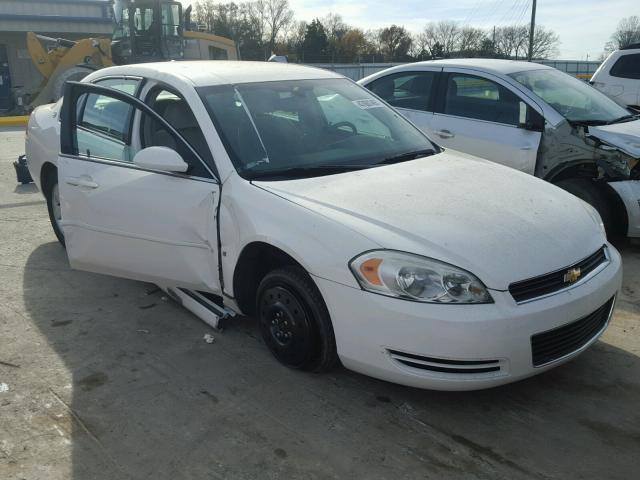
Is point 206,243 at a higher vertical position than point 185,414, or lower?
higher

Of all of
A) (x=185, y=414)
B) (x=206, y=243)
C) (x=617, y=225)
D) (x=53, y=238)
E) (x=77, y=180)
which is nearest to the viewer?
(x=185, y=414)

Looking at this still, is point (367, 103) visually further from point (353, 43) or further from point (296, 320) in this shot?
point (353, 43)

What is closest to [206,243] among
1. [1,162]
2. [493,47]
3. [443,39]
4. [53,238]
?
[53,238]

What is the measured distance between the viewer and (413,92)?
662 cm

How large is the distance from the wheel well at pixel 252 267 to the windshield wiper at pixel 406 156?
36.0 inches

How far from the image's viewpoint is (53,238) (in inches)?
236

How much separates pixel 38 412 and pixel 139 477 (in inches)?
32.6

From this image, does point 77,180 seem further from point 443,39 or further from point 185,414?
point 443,39

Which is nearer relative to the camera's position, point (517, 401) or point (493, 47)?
point (517, 401)

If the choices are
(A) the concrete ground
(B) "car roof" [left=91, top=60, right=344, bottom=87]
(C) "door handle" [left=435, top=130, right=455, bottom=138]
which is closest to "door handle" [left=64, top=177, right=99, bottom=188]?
(B) "car roof" [left=91, top=60, right=344, bottom=87]

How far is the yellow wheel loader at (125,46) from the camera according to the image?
1789 centimetres

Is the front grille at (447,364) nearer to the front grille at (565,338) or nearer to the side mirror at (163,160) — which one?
the front grille at (565,338)

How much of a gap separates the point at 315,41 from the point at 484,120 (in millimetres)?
63853

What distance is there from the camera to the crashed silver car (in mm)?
5293
